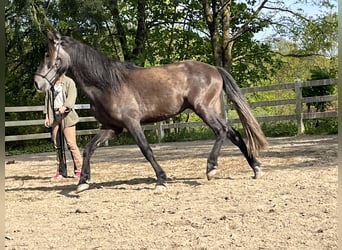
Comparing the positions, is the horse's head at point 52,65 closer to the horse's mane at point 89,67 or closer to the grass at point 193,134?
the horse's mane at point 89,67

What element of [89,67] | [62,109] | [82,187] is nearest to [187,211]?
[82,187]

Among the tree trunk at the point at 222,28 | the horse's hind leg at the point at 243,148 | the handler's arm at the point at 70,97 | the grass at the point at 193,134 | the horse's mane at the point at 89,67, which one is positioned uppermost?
the tree trunk at the point at 222,28

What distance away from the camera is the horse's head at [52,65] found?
543 cm

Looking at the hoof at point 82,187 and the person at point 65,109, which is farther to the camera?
the person at point 65,109

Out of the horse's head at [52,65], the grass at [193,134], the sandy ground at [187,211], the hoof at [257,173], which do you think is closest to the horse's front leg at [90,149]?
the sandy ground at [187,211]

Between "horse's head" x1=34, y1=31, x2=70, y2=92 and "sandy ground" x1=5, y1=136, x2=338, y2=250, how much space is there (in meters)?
1.34

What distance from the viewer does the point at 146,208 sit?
4.43 meters

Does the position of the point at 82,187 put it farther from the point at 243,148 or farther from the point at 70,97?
the point at 243,148

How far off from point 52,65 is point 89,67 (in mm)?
425

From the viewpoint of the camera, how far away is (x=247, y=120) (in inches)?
235

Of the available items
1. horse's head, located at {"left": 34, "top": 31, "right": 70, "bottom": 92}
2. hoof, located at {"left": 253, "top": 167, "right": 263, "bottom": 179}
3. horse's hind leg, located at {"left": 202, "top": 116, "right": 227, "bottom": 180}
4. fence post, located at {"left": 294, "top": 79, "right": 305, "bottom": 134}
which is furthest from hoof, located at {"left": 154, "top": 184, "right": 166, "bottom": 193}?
fence post, located at {"left": 294, "top": 79, "right": 305, "bottom": 134}

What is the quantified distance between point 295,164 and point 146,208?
2.88m

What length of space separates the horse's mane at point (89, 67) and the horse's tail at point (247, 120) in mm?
1408

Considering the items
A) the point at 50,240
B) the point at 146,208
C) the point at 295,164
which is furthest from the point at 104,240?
the point at 295,164
